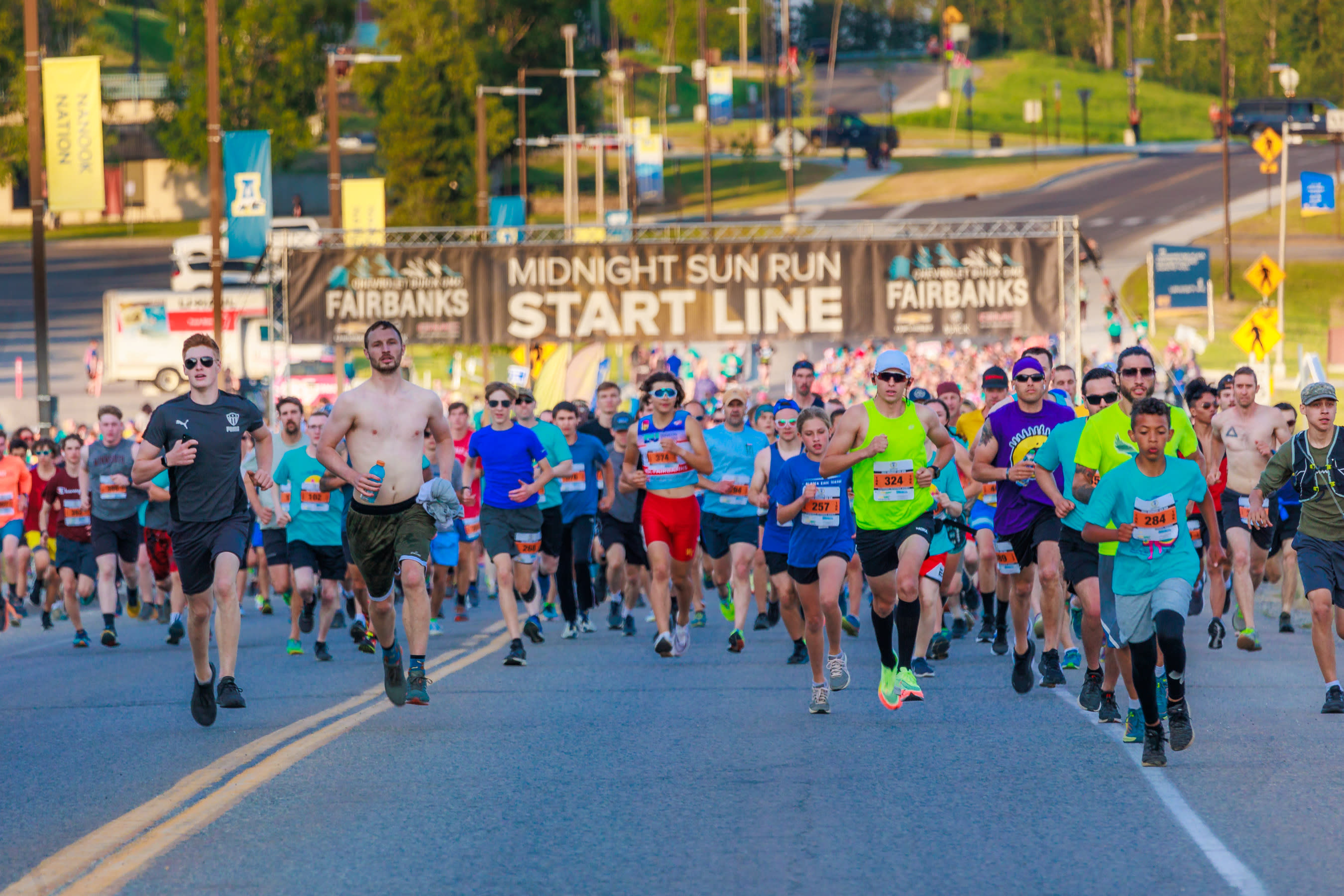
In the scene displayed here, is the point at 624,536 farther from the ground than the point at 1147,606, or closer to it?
closer to it

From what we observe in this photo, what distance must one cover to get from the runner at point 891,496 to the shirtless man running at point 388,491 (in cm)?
235

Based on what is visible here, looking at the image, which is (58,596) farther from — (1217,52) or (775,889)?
(1217,52)

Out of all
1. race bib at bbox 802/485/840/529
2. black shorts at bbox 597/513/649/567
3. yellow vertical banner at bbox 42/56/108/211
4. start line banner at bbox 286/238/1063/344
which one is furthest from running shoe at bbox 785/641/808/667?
start line banner at bbox 286/238/1063/344

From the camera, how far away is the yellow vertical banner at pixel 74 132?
27.1 metres

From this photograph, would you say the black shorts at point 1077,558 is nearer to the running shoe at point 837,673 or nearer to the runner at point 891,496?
the runner at point 891,496

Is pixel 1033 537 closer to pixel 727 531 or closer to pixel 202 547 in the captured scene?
pixel 727 531

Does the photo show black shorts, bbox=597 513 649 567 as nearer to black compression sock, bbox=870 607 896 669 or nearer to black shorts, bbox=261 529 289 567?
black shorts, bbox=261 529 289 567

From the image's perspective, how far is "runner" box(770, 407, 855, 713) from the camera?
1099cm

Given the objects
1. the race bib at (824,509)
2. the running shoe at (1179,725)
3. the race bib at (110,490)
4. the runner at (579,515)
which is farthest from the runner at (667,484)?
the race bib at (110,490)

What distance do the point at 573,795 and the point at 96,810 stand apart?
77.7 inches

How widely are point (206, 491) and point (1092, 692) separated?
5.09 m

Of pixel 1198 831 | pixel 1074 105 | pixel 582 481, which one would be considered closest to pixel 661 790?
pixel 1198 831

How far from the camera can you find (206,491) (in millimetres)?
10523

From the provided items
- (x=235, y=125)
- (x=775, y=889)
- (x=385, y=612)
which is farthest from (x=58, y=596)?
(x=235, y=125)
